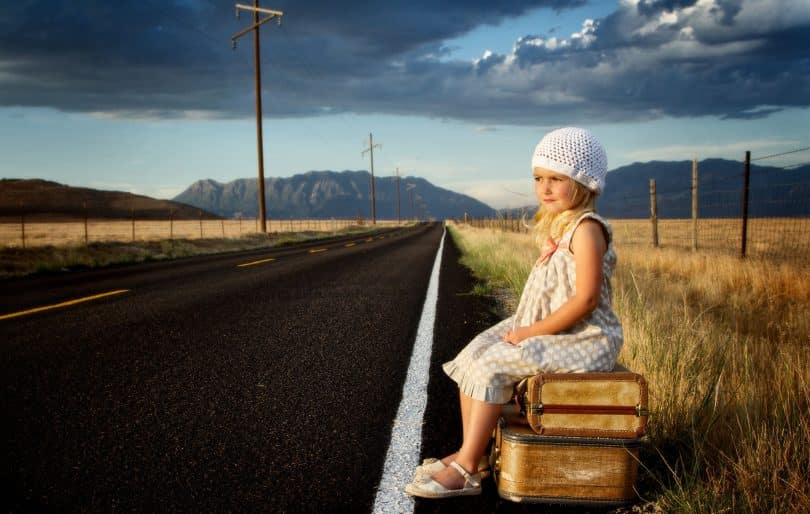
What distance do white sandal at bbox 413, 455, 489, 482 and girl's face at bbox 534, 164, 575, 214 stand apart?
48.3 inches

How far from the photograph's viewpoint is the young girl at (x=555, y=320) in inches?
94.2

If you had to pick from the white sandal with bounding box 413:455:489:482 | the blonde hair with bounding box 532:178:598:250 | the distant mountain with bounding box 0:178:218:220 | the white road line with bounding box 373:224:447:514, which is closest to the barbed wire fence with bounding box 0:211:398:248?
the distant mountain with bounding box 0:178:218:220

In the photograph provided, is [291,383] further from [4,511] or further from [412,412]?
[4,511]

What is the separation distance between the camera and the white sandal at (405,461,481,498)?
2346 mm

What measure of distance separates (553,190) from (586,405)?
1007 millimetres

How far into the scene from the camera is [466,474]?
2.39m

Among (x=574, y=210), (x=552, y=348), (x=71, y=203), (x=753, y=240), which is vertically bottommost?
(x=753, y=240)

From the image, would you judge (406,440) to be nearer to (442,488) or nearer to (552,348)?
(442,488)

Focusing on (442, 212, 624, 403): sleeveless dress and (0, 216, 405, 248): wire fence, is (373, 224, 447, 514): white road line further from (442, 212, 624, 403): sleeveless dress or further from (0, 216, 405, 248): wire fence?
(0, 216, 405, 248): wire fence

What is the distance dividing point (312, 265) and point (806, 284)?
29.7 feet

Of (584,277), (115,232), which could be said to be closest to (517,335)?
(584,277)

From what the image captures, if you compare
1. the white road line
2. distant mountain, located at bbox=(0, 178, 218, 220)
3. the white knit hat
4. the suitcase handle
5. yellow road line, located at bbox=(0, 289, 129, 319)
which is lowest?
the white road line

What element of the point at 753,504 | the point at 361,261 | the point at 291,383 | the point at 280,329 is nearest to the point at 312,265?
the point at 361,261

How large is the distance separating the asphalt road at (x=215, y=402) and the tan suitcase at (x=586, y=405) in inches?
15.1
